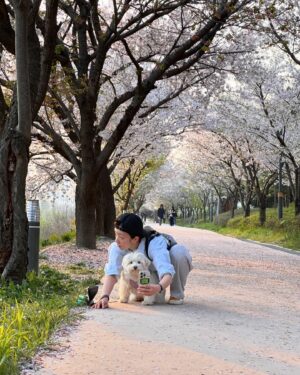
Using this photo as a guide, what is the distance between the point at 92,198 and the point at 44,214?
592 inches

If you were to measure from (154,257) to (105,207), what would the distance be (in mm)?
14720

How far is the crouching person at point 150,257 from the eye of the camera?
20.3 feet

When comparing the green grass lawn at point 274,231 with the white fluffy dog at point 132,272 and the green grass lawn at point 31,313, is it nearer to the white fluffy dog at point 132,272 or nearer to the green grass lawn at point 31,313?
the green grass lawn at point 31,313

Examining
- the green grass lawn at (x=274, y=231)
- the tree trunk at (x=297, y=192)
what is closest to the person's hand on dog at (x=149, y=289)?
the green grass lawn at (x=274, y=231)

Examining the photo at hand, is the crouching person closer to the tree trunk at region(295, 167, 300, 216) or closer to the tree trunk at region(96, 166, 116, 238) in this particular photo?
the tree trunk at region(96, 166, 116, 238)

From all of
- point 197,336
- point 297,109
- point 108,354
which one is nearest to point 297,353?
point 197,336

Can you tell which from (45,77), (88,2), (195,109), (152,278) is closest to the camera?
(152,278)

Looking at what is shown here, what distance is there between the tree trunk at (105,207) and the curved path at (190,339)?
12285mm

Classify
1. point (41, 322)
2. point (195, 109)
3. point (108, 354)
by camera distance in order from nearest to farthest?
point (108, 354)
point (41, 322)
point (195, 109)

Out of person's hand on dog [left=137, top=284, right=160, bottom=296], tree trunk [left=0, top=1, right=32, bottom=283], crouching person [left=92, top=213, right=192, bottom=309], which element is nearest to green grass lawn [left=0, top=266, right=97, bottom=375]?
tree trunk [left=0, top=1, right=32, bottom=283]

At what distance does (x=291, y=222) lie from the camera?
1052 inches

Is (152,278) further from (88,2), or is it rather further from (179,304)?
(88,2)

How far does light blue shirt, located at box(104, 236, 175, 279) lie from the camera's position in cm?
623

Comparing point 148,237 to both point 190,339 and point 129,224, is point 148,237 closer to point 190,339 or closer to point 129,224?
point 129,224
